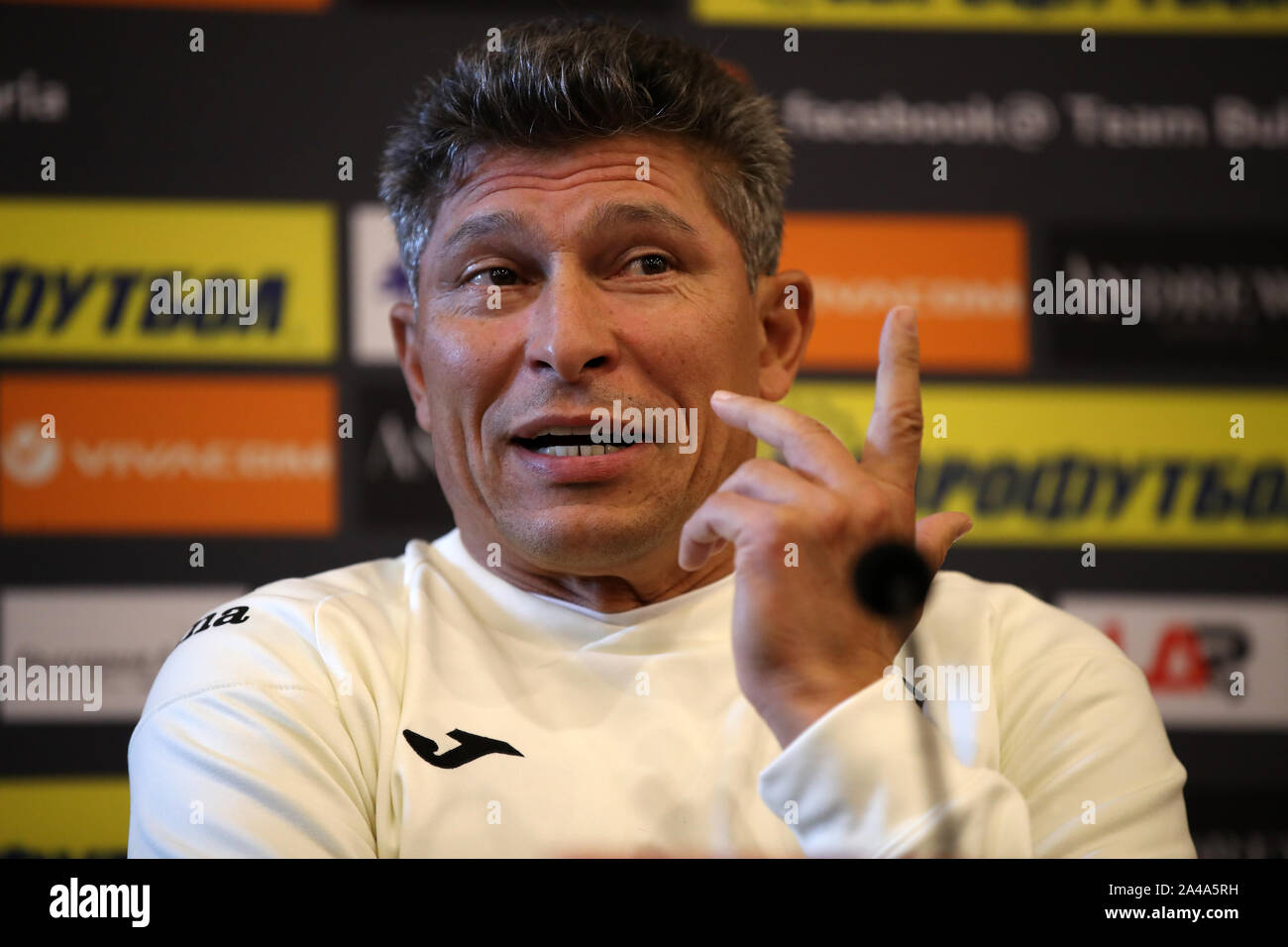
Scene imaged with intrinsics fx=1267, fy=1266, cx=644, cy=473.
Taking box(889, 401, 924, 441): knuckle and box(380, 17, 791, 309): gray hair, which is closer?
box(889, 401, 924, 441): knuckle

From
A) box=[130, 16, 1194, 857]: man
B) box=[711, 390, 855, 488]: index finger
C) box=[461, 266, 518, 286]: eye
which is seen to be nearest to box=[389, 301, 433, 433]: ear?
box=[130, 16, 1194, 857]: man

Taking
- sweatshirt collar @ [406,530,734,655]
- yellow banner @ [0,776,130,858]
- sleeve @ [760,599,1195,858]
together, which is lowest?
yellow banner @ [0,776,130,858]

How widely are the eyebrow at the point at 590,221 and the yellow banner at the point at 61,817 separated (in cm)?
167

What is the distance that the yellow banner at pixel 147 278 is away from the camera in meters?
2.74

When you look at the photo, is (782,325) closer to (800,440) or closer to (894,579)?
(800,440)

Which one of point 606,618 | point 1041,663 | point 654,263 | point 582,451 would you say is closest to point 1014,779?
point 1041,663

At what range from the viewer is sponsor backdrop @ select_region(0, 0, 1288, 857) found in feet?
8.88

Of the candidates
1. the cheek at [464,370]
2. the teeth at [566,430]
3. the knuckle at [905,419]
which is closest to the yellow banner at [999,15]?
the cheek at [464,370]

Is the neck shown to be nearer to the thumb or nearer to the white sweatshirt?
the white sweatshirt

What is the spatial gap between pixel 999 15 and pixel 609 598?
193cm

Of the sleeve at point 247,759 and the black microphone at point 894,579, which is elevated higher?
the black microphone at point 894,579

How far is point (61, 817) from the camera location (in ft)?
8.70

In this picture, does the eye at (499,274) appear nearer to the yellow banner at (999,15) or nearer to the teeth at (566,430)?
the teeth at (566,430)
